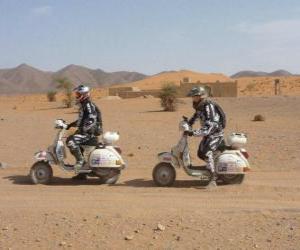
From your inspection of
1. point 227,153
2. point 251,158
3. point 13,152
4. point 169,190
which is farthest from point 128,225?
point 13,152

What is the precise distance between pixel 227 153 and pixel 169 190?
48.1 inches

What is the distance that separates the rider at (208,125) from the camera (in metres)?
10.6

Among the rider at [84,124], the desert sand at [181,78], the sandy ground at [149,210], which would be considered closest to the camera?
the sandy ground at [149,210]

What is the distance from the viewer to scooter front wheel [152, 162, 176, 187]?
1075cm

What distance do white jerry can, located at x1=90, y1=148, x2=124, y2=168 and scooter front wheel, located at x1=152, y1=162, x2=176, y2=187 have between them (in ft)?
2.35

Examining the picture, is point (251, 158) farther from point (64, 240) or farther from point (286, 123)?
point (286, 123)

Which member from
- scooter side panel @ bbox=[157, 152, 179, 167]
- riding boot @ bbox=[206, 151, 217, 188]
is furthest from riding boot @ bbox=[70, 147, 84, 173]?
riding boot @ bbox=[206, 151, 217, 188]

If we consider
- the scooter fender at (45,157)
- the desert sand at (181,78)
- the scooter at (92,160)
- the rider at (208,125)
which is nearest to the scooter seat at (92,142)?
the scooter at (92,160)

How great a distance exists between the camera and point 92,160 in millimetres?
11047

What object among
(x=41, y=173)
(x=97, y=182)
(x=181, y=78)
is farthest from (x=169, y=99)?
(x=181, y=78)

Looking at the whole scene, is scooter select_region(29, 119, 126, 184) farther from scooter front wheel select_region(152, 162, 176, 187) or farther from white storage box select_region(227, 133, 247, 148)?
white storage box select_region(227, 133, 247, 148)

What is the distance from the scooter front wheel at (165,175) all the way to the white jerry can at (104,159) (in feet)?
2.35

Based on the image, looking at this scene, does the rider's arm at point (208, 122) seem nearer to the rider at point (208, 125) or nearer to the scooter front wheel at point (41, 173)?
the rider at point (208, 125)

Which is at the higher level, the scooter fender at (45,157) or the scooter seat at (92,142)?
the scooter seat at (92,142)
